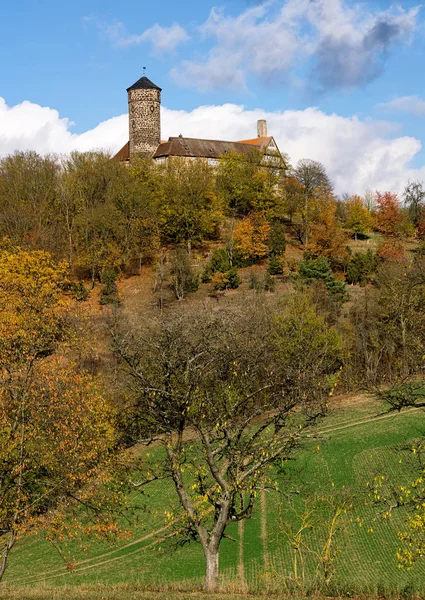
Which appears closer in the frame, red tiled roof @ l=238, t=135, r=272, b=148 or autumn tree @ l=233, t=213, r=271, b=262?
autumn tree @ l=233, t=213, r=271, b=262

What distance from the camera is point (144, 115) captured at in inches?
3452

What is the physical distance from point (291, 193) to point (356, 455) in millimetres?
47195

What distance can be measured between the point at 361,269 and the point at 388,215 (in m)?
20.2

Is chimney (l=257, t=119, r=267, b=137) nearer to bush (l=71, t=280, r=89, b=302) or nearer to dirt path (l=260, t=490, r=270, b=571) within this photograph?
bush (l=71, t=280, r=89, b=302)

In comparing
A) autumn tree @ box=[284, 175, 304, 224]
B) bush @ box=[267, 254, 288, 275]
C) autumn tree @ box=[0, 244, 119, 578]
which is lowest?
autumn tree @ box=[0, 244, 119, 578]

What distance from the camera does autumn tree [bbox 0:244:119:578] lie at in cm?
1580

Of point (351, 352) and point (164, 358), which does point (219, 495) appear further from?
point (351, 352)

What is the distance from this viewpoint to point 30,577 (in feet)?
83.9

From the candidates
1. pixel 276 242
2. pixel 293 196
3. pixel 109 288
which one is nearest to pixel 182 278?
pixel 109 288

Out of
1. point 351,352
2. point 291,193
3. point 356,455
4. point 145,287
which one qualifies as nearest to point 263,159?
point 291,193

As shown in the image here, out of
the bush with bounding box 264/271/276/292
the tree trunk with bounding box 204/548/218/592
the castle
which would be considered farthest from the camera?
the castle

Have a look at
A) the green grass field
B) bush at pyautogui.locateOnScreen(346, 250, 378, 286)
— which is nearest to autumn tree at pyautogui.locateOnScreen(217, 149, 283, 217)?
bush at pyautogui.locateOnScreen(346, 250, 378, 286)

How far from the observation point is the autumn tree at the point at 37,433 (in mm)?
15797

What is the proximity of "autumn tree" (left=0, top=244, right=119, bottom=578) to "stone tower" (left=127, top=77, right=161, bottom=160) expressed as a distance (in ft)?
206
